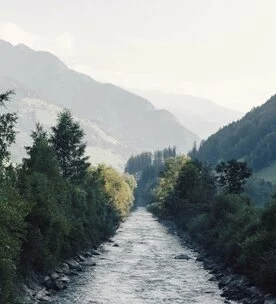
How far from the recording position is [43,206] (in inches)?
1997

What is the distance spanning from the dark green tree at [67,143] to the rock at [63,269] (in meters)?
32.1

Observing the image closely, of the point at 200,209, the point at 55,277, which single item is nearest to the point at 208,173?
the point at 200,209

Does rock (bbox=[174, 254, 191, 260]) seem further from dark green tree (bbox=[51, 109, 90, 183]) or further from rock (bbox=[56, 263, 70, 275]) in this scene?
dark green tree (bbox=[51, 109, 90, 183])

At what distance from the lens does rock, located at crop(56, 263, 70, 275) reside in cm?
5974

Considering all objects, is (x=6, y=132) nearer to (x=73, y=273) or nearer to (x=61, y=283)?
(x=61, y=283)

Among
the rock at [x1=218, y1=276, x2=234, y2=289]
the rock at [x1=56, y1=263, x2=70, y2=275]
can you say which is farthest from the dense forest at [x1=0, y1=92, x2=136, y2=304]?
the rock at [x1=218, y1=276, x2=234, y2=289]

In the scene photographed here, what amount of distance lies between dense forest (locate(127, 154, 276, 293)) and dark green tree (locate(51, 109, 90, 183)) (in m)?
28.4

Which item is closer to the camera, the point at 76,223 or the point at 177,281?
the point at 177,281

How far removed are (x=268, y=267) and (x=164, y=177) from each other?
117362 millimetres

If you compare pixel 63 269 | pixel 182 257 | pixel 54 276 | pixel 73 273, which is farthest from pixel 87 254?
pixel 54 276

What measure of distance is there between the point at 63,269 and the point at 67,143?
36860 mm

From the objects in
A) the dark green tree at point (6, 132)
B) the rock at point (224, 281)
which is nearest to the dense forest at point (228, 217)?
the rock at point (224, 281)

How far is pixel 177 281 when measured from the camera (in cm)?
5953

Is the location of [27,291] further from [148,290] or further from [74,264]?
[74,264]
